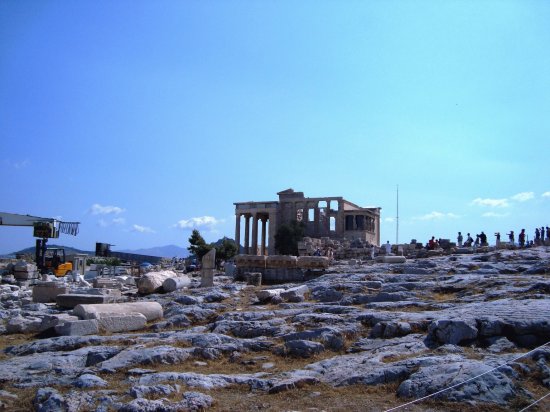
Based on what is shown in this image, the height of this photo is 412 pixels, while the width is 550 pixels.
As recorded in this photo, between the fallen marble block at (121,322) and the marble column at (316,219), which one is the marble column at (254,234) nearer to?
the marble column at (316,219)

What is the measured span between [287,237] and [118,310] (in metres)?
46.3

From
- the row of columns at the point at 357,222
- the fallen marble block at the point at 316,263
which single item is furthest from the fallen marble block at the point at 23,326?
the row of columns at the point at 357,222

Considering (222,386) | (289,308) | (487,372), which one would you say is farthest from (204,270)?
(487,372)

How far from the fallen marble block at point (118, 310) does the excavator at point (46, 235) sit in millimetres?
22309

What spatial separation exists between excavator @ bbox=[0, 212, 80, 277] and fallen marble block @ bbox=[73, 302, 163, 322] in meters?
22.3

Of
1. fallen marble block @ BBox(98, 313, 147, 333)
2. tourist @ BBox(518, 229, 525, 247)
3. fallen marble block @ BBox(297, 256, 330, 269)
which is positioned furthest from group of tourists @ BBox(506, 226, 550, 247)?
fallen marble block @ BBox(98, 313, 147, 333)

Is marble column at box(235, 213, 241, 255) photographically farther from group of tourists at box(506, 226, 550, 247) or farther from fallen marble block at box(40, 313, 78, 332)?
fallen marble block at box(40, 313, 78, 332)

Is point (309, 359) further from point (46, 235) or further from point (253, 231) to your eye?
point (253, 231)

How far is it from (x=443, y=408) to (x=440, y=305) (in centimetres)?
699

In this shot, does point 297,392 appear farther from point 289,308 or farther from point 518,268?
point 518,268

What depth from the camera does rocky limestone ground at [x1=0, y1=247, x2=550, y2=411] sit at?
6.60 metres

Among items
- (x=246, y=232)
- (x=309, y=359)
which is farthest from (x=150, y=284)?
(x=246, y=232)

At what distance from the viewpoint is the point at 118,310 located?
44.8 feet

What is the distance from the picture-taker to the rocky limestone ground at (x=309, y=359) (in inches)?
260
